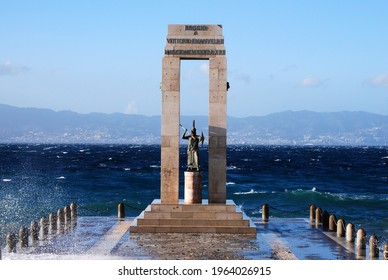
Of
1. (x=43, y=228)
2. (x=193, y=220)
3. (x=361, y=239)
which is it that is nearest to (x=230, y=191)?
(x=193, y=220)

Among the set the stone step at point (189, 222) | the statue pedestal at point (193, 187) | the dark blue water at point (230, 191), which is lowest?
the dark blue water at point (230, 191)

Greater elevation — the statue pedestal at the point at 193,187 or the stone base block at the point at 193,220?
the statue pedestal at the point at 193,187

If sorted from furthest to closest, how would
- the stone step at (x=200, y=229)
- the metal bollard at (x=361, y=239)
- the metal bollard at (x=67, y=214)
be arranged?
the metal bollard at (x=67, y=214) < the stone step at (x=200, y=229) < the metal bollard at (x=361, y=239)

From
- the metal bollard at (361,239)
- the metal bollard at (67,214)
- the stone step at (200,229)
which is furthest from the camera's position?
the metal bollard at (67,214)

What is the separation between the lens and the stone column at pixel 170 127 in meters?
36.0

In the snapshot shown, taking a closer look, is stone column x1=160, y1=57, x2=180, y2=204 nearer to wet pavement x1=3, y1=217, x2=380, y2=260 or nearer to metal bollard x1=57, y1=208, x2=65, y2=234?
wet pavement x1=3, y1=217, x2=380, y2=260

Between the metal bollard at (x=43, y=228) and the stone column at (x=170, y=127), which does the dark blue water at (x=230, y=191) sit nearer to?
the stone column at (x=170, y=127)

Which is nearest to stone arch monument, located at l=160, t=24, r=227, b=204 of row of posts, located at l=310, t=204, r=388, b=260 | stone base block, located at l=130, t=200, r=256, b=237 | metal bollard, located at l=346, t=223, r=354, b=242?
stone base block, located at l=130, t=200, r=256, b=237

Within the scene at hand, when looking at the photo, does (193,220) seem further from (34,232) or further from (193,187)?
(34,232)

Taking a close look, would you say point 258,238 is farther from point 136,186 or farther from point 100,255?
point 136,186

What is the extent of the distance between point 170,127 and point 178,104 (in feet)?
3.96

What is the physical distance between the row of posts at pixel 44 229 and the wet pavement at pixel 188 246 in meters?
0.42

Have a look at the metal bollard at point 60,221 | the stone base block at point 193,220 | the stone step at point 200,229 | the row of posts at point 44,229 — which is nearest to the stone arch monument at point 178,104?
the stone base block at point 193,220
